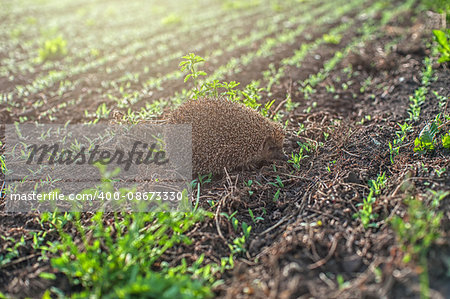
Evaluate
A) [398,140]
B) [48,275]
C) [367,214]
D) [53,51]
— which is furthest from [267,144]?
[53,51]

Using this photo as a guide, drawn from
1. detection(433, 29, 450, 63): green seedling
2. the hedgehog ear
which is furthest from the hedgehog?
detection(433, 29, 450, 63): green seedling

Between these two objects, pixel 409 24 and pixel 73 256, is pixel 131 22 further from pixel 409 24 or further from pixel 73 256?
pixel 73 256

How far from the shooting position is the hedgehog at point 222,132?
3.06 m

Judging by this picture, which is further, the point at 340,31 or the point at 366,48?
the point at 340,31

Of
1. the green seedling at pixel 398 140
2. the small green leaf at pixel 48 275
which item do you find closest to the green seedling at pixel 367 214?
the green seedling at pixel 398 140

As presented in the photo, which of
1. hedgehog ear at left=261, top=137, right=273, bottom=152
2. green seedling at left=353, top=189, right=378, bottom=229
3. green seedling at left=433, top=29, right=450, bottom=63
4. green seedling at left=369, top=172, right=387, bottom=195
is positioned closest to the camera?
green seedling at left=353, top=189, right=378, bottom=229

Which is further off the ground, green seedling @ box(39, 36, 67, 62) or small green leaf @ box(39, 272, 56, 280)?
green seedling @ box(39, 36, 67, 62)

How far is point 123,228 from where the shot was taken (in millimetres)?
2637

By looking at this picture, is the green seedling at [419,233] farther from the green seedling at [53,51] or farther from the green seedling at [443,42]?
the green seedling at [53,51]

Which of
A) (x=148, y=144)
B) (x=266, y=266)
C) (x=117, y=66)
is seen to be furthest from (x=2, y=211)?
(x=117, y=66)

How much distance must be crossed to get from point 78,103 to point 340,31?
590 centimetres

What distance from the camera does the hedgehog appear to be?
10.0ft

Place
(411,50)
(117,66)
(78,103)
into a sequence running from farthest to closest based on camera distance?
(117,66), (411,50), (78,103)

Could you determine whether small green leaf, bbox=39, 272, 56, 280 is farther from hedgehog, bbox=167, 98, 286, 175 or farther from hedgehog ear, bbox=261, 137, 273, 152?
hedgehog ear, bbox=261, 137, 273, 152
